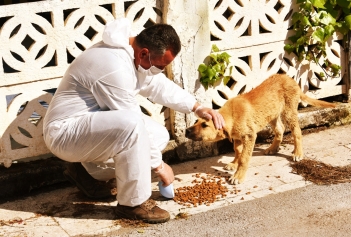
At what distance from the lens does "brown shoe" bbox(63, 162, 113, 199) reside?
18.5 feet

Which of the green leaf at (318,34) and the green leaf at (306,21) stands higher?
the green leaf at (306,21)

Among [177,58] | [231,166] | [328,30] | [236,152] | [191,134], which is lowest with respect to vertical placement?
[231,166]

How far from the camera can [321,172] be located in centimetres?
615

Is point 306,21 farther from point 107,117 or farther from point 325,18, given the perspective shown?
point 107,117

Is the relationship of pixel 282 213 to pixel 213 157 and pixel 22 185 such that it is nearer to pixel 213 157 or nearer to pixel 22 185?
pixel 213 157

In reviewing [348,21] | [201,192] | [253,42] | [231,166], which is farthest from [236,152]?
[348,21]

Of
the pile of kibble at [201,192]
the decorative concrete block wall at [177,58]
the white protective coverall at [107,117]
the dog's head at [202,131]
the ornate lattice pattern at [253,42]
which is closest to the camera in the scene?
the white protective coverall at [107,117]

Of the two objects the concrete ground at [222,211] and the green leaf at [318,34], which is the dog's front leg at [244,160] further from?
the green leaf at [318,34]

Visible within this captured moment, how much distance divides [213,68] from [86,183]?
181 centimetres

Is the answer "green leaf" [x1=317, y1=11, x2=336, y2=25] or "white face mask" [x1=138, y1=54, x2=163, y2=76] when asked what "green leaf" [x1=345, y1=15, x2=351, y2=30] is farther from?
"white face mask" [x1=138, y1=54, x2=163, y2=76]

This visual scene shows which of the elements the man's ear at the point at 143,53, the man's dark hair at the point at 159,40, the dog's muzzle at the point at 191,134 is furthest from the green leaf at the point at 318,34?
the man's ear at the point at 143,53

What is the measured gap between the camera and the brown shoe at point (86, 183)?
5.63 metres

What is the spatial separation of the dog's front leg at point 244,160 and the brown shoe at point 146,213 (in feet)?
3.37

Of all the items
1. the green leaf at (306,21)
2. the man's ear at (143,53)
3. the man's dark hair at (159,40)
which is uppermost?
the man's dark hair at (159,40)
